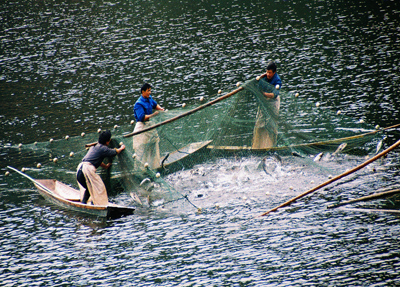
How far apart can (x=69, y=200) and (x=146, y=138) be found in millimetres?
2614

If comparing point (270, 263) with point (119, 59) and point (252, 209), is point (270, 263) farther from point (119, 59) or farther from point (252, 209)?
point (119, 59)

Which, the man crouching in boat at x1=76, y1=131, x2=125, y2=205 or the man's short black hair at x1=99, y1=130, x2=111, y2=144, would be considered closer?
the man crouching in boat at x1=76, y1=131, x2=125, y2=205

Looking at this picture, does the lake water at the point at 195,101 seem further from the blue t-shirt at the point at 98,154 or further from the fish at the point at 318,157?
the blue t-shirt at the point at 98,154

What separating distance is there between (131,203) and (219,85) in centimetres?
963

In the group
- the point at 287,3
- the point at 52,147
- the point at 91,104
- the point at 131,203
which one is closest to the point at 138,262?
the point at 131,203

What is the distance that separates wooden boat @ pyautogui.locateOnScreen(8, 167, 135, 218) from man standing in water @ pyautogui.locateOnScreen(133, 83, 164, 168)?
137cm

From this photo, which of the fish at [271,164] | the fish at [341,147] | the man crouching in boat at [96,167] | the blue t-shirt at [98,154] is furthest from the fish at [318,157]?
the blue t-shirt at [98,154]

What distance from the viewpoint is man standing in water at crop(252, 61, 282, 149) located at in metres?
12.3

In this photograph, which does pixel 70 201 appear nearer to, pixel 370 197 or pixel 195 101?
pixel 370 197

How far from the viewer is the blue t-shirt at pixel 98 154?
38.7 ft

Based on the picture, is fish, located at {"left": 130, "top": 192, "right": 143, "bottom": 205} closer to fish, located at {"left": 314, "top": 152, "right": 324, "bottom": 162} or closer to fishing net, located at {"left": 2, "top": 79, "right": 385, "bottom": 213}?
fishing net, located at {"left": 2, "top": 79, "right": 385, "bottom": 213}

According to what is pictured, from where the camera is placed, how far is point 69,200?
12547mm

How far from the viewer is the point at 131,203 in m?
12.3

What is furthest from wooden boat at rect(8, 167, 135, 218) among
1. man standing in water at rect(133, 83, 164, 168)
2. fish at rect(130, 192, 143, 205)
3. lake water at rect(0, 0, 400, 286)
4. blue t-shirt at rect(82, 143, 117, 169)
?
man standing in water at rect(133, 83, 164, 168)
